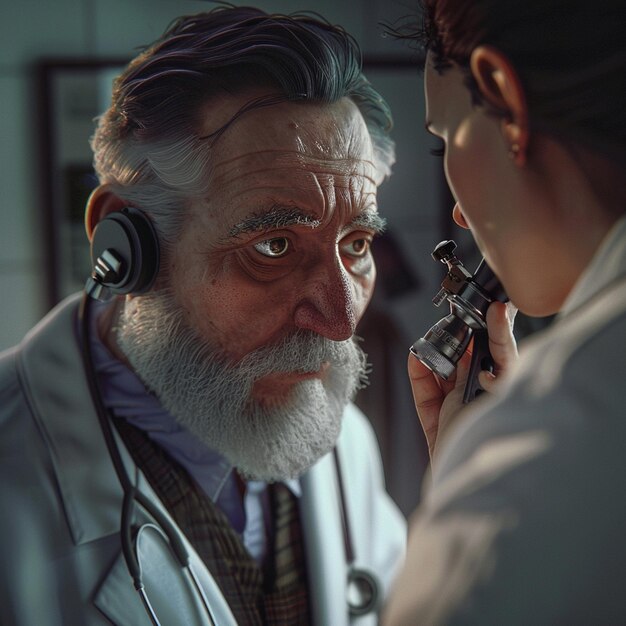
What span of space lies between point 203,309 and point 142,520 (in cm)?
35

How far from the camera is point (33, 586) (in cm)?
114

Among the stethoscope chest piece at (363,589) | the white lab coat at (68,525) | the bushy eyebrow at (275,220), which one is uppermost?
the bushy eyebrow at (275,220)

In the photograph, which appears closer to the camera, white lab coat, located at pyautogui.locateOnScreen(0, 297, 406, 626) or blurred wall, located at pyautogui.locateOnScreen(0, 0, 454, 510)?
white lab coat, located at pyautogui.locateOnScreen(0, 297, 406, 626)

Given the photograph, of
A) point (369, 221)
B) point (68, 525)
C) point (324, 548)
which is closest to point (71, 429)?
point (68, 525)

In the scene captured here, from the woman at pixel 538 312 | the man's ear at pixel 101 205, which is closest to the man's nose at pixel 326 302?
the man's ear at pixel 101 205

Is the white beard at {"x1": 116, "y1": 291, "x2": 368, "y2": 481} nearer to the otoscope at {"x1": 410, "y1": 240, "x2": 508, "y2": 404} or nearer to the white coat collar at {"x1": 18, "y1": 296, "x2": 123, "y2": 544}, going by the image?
the white coat collar at {"x1": 18, "y1": 296, "x2": 123, "y2": 544}

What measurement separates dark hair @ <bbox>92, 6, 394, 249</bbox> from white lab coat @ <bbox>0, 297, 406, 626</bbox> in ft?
1.01

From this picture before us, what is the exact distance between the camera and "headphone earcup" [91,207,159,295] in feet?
3.97

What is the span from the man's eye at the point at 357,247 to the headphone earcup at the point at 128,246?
0.33 m

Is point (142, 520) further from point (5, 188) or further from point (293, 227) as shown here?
point (5, 188)

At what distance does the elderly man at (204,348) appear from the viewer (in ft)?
3.86

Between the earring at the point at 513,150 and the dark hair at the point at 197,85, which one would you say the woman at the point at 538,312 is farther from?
the dark hair at the point at 197,85

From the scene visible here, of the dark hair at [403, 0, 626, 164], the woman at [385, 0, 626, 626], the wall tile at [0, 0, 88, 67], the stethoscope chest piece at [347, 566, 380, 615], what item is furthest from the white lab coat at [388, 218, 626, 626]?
the wall tile at [0, 0, 88, 67]

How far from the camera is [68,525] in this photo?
3.88 ft
